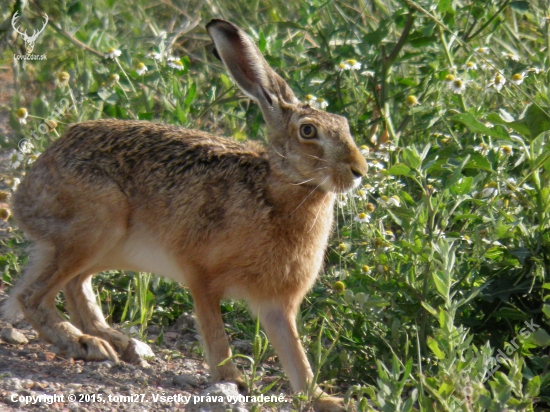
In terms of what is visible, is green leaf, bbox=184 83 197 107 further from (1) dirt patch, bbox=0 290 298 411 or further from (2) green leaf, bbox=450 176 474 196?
(2) green leaf, bbox=450 176 474 196

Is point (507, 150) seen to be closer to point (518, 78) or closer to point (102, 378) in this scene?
point (518, 78)

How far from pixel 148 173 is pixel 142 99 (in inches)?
46.9

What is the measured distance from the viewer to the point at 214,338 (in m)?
4.42

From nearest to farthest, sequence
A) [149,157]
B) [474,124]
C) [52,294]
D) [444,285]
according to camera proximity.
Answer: [444,285]
[474,124]
[52,294]
[149,157]

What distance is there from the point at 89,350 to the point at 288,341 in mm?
1041

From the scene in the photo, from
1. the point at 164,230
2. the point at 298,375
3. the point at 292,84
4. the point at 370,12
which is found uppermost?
the point at 370,12

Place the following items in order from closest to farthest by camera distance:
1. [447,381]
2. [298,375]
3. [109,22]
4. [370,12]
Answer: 1. [447,381]
2. [298,375]
3. [370,12]
4. [109,22]

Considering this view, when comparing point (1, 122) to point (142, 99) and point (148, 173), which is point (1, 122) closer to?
point (142, 99)

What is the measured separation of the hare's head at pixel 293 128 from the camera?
429 centimetres

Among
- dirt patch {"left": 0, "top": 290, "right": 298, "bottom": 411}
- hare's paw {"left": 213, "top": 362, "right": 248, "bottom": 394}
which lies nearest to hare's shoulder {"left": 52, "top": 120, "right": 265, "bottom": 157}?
dirt patch {"left": 0, "top": 290, "right": 298, "bottom": 411}

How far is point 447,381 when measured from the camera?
10.7 ft

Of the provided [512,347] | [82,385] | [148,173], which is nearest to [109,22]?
[148,173]

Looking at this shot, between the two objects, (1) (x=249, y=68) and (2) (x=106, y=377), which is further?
(1) (x=249, y=68)

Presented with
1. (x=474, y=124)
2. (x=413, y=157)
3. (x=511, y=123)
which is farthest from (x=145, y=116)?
(x=511, y=123)
